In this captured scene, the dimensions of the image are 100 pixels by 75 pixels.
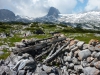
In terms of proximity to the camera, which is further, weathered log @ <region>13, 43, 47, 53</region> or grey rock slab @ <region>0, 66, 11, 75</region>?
weathered log @ <region>13, 43, 47, 53</region>

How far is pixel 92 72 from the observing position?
20.9m

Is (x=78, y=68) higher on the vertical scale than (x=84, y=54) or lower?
lower

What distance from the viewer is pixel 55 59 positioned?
92.2ft

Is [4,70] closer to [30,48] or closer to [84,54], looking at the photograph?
[30,48]

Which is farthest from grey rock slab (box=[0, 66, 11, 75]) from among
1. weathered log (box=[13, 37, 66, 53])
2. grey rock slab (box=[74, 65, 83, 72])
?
grey rock slab (box=[74, 65, 83, 72])

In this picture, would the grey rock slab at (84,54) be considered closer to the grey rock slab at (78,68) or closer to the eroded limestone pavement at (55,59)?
the eroded limestone pavement at (55,59)

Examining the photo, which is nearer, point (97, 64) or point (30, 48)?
point (97, 64)

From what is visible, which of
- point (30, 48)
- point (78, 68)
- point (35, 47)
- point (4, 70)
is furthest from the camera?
point (35, 47)

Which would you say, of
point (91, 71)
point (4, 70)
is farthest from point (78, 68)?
point (4, 70)

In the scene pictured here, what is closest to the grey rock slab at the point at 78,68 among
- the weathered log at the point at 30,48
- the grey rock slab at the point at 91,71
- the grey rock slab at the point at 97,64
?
the grey rock slab at the point at 91,71

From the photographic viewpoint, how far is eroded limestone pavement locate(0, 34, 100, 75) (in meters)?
22.9

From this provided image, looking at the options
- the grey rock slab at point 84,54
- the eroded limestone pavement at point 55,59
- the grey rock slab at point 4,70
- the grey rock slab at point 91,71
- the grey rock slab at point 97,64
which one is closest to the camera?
the grey rock slab at point 91,71

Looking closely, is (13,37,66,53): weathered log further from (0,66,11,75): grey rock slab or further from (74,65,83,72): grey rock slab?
(74,65,83,72): grey rock slab

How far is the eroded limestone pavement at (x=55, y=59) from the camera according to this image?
22906mm
